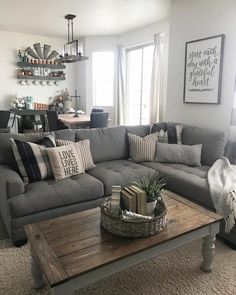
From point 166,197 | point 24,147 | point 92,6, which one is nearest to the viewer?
point 166,197

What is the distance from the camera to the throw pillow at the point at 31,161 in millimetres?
2443

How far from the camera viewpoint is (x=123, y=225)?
5.08 ft

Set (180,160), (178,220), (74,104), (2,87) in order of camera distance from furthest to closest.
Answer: (74,104) → (2,87) → (180,160) → (178,220)

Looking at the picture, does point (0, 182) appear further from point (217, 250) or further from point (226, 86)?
point (226, 86)

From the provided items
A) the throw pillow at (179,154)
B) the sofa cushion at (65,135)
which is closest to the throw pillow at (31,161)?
the sofa cushion at (65,135)

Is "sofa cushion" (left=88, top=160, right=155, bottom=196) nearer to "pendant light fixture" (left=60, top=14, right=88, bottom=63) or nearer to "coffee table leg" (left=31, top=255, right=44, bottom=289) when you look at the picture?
"coffee table leg" (left=31, top=255, right=44, bottom=289)

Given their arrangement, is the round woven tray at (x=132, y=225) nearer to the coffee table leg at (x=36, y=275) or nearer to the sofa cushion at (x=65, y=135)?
the coffee table leg at (x=36, y=275)

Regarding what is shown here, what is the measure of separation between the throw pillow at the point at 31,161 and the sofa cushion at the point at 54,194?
3.4 inches

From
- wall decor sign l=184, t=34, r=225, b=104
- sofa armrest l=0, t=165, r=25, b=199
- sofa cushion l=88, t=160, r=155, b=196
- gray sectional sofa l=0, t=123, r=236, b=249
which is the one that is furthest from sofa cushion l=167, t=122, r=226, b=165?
sofa armrest l=0, t=165, r=25, b=199

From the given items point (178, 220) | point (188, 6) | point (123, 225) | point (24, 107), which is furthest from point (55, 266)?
point (24, 107)

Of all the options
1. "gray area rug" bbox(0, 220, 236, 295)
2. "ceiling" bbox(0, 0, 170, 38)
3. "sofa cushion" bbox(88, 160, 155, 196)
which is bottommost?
"gray area rug" bbox(0, 220, 236, 295)

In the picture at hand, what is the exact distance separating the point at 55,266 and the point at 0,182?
1273 millimetres

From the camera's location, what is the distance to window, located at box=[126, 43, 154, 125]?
18.2ft

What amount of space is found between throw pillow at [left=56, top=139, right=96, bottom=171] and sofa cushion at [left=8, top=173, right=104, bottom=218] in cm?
23
